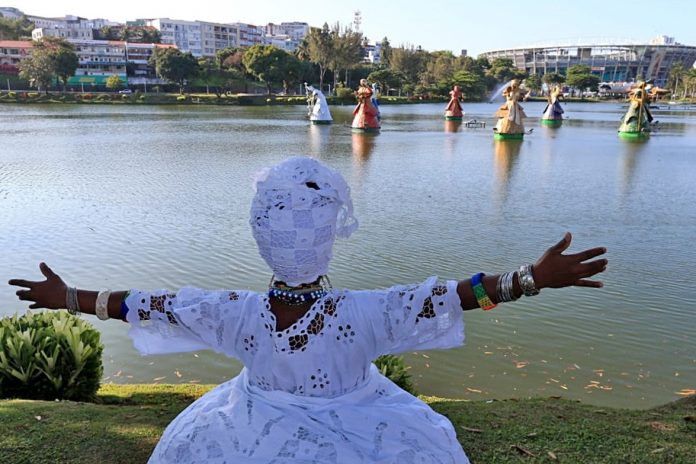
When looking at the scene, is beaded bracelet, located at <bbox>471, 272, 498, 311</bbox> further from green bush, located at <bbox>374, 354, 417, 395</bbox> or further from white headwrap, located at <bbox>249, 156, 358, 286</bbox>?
green bush, located at <bbox>374, 354, 417, 395</bbox>

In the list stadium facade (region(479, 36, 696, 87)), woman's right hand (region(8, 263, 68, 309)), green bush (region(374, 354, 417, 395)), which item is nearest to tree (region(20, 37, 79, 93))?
green bush (region(374, 354, 417, 395))

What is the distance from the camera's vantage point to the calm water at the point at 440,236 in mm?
4629

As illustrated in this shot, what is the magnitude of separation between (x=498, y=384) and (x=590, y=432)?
61.0 inches

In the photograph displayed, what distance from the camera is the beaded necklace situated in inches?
67.3

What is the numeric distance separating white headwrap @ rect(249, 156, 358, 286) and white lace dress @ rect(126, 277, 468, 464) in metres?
0.12

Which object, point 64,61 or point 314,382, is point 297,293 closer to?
point 314,382

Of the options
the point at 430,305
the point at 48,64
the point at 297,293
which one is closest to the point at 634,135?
the point at 430,305

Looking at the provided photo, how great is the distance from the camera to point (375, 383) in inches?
69.9

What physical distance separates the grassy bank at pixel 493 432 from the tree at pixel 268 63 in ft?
167

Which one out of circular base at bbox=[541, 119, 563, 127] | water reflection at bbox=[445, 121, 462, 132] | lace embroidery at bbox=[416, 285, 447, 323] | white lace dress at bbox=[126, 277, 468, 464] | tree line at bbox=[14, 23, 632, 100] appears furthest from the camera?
tree line at bbox=[14, 23, 632, 100]

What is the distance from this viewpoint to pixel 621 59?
98.8 m

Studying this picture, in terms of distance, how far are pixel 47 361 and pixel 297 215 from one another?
2.40 m

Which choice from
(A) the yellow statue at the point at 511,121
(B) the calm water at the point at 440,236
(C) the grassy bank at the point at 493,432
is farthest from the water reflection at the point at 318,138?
(C) the grassy bank at the point at 493,432

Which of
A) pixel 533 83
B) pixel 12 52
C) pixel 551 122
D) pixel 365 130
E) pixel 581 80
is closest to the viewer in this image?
pixel 365 130
